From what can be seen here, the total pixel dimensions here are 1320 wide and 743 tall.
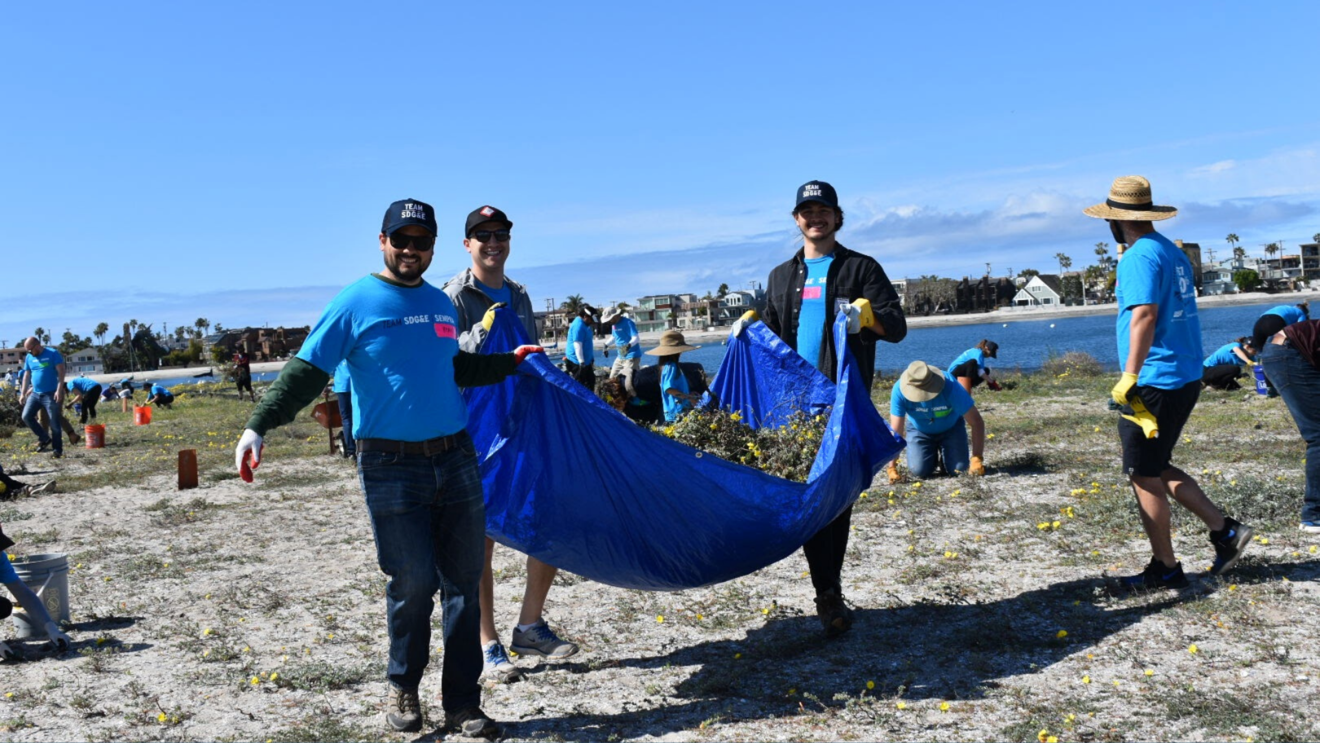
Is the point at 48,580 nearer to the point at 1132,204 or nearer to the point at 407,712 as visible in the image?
the point at 407,712

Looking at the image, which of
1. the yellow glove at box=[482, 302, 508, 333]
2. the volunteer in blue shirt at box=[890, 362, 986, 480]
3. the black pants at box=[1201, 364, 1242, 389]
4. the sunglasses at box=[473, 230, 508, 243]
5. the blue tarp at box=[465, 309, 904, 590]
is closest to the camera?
the blue tarp at box=[465, 309, 904, 590]

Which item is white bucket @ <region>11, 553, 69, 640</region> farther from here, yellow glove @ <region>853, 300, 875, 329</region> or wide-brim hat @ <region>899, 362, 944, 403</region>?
wide-brim hat @ <region>899, 362, 944, 403</region>

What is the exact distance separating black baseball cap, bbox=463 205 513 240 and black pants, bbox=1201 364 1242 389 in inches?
580

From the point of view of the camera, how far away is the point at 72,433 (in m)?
22.0

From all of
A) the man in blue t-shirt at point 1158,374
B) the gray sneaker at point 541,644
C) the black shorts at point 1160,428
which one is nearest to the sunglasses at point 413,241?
the gray sneaker at point 541,644

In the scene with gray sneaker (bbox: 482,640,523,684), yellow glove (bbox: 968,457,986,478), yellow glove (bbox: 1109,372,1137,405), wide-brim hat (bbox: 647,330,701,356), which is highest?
wide-brim hat (bbox: 647,330,701,356)

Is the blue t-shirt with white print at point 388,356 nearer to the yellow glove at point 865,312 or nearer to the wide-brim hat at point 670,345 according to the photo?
the yellow glove at point 865,312

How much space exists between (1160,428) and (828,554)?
184 cm

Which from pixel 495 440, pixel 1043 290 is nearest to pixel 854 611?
pixel 495 440

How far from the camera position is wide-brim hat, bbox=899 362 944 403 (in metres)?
10.2

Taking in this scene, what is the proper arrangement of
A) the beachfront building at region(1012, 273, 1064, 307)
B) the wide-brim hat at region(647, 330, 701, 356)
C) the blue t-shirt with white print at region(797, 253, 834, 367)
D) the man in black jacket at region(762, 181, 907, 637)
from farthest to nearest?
the beachfront building at region(1012, 273, 1064, 307) < the wide-brim hat at region(647, 330, 701, 356) < the blue t-shirt with white print at region(797, 253, 834, 367) < the man in black jacket at region(762, 181, 907, 637)

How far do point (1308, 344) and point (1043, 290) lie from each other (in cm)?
17451

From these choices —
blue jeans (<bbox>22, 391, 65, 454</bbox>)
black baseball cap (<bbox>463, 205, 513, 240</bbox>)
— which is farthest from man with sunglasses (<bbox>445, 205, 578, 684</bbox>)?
blue jeans (<bbox>22, 391, 65, 454</bbox>)

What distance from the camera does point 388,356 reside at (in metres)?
4.54
